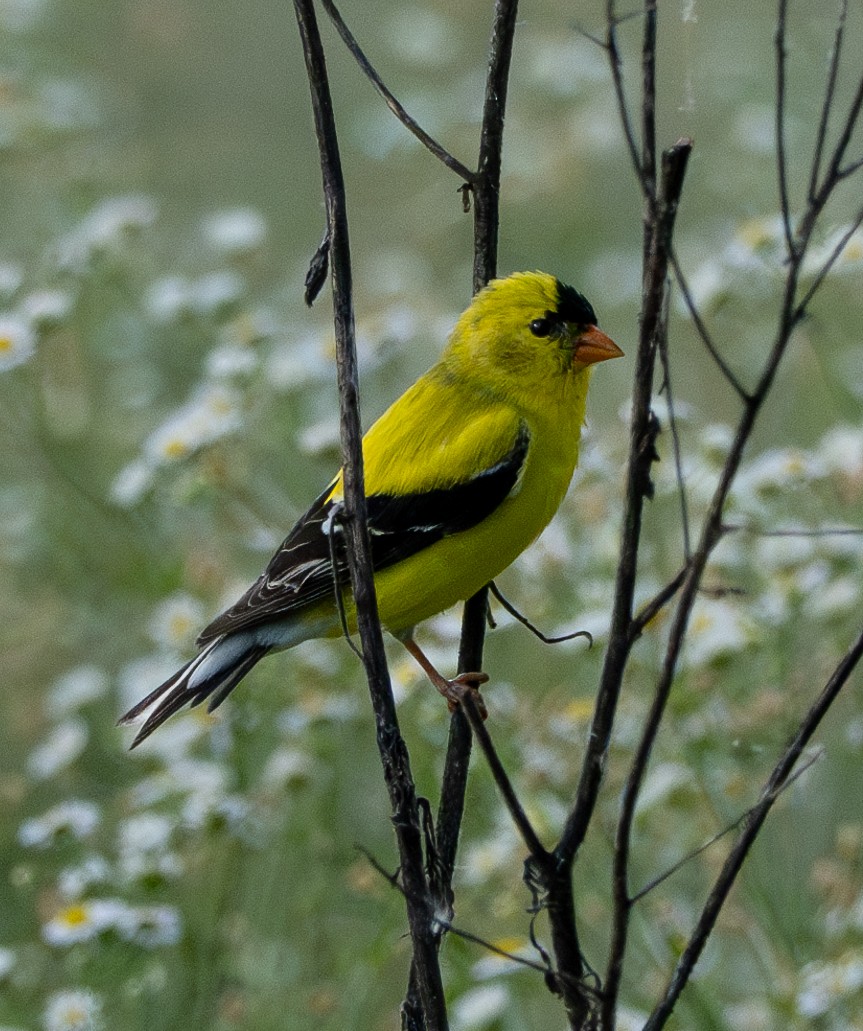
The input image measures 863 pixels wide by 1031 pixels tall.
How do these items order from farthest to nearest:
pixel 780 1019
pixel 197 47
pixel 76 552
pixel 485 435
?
pixel 197 47, pixel 76 552, pixel 780 1019, pixel 485 435

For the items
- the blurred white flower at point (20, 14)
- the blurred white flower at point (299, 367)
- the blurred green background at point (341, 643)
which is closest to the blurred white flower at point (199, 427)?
the blurred green background at point (341, 643)

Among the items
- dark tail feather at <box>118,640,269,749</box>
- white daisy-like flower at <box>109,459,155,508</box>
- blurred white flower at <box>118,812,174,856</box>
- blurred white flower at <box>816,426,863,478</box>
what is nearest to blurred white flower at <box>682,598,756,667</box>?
blurred white flower at <box>816,426,863,478</box>

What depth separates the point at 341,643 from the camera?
2812 millimetres

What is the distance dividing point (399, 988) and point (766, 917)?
1050 mm

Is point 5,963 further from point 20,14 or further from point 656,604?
point 20,14

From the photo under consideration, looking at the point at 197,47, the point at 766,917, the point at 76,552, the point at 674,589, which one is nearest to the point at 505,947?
the point at 766,917

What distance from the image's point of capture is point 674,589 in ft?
3.43

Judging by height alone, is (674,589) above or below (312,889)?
below

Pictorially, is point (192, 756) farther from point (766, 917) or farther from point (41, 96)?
point (41, 96)

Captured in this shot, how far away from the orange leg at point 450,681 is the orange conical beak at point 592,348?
1.67 feet

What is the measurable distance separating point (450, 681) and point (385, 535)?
0.54 m

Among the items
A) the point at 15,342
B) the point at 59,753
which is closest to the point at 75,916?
the point at 59,753

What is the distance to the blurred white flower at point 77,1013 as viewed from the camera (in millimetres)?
2301

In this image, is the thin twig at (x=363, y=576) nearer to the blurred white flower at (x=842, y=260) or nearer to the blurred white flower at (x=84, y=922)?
the blurred white flower at (x=84, y=922)
